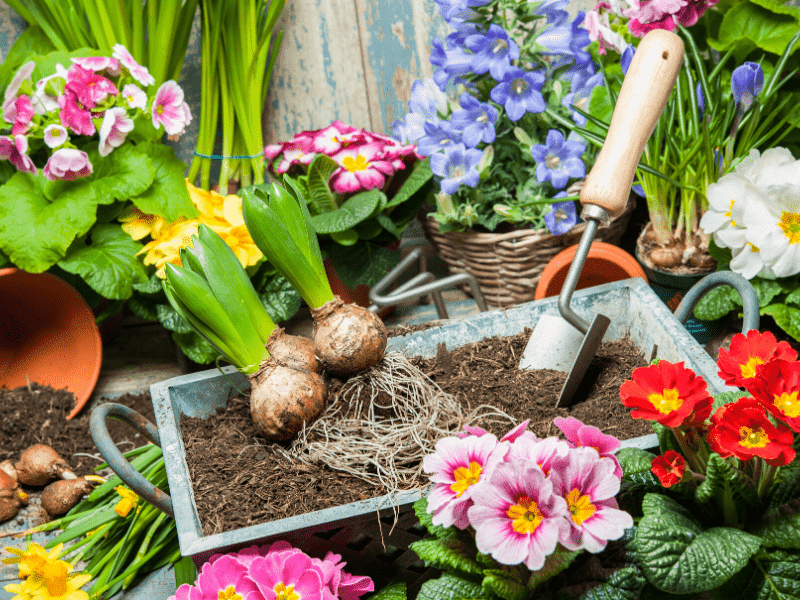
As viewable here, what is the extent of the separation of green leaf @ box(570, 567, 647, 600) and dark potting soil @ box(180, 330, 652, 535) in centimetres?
20

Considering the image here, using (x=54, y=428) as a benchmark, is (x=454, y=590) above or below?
above

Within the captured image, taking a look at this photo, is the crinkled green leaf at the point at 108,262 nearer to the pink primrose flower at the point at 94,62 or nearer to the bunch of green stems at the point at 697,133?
the pink primrose flower at the point at 94,62

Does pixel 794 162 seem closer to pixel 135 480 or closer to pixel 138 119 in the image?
pixel 135 480

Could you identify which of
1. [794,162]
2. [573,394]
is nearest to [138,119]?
[573,394]

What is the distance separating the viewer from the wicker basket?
3.89ft

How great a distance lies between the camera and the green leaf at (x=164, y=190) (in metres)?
1.13

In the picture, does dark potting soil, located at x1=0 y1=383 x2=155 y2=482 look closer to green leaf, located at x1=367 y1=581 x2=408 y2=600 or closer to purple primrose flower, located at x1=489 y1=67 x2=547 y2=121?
green leaf, located at x1=367 y1=581 x2=408 y2=600

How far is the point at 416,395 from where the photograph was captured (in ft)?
2.68

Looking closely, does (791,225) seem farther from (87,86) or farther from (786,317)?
(87,86)

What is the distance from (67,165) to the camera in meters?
1.07

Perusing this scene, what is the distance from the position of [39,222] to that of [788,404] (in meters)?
1.10

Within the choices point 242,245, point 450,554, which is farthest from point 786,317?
point 242,245

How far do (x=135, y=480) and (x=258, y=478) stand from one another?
0.43 ft

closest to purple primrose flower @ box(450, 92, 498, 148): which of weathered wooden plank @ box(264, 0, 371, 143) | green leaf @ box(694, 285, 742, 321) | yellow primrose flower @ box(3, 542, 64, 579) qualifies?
weathered wooden plank @ box(264, 0, 371, 143)
